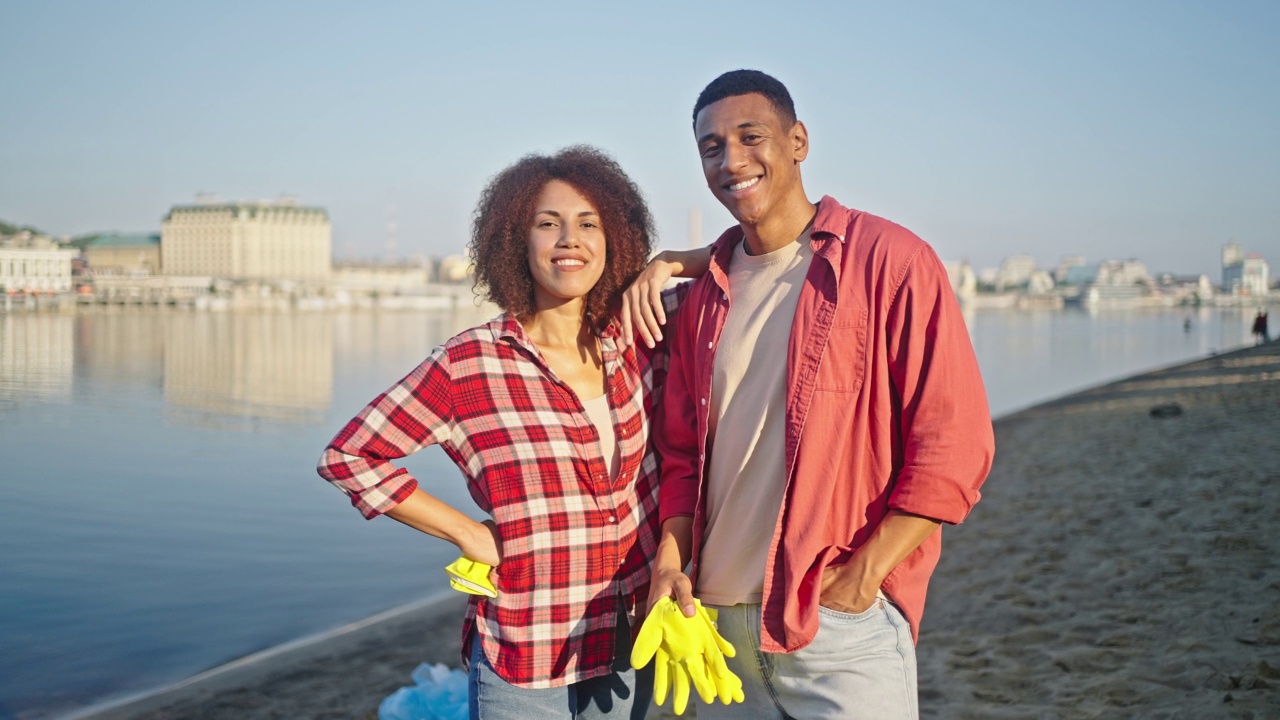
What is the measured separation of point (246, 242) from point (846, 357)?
141843 millimetres

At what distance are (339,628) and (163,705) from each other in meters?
1.82

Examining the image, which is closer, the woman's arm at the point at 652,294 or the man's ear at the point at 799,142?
the man's ear at the point at 799,142

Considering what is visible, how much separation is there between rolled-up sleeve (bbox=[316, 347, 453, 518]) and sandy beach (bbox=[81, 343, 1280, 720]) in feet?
10.2

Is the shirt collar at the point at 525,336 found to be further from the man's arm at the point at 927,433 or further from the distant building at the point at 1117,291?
the distant building at the point at 1117,291

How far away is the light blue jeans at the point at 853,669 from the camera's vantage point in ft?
6.65

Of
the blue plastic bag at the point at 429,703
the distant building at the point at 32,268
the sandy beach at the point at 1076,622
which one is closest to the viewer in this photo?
the blue plastic bag at the point at 429,703

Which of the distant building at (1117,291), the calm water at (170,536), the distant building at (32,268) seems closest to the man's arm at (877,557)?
the calm water at (170,536)

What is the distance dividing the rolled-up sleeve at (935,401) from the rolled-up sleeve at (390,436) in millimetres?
1140

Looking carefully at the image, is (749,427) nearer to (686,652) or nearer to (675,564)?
(675,564)

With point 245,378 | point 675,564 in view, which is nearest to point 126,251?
point 245,378

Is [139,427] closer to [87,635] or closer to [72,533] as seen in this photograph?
[72,533]

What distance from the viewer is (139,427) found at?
18859 mm

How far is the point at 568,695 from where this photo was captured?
8.05 feet

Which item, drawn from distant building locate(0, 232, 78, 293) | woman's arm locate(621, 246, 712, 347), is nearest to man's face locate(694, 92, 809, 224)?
woman's arm locate(621, 246, 712, 347)
